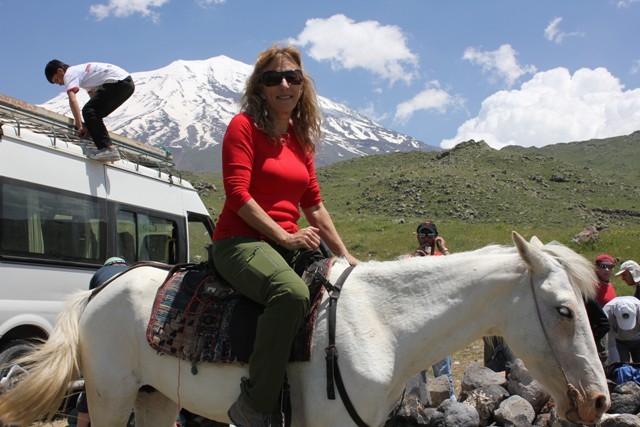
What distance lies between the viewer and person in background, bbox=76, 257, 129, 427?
5.41 meters

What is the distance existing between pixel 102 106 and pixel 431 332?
21.2 ft

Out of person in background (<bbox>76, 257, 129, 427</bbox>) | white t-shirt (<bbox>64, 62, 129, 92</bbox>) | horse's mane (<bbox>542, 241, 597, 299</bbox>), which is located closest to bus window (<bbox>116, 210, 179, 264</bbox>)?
person in background (<bbox>76, 257, 129, 427</bbox>)

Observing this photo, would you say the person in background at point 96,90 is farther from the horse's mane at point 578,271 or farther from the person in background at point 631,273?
the person in background at point 631,273

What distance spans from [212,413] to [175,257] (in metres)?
5.98

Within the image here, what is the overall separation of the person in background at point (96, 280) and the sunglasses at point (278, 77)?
2.96 meters

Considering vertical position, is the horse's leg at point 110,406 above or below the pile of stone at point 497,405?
above

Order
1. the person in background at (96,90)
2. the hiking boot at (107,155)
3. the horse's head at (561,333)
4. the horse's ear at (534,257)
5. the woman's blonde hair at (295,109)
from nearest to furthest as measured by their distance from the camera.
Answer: the horse's head at (561,333) < the horse's ear at (534,257) < the woman's blonde hair at (295,109) < the hiking boot at (107,155) < the person in background at (96,90)

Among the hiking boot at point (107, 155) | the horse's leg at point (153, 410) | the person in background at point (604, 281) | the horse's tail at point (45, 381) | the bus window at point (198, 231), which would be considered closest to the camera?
the horse's tail at point (45, 381)

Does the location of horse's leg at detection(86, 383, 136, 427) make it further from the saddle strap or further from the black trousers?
the black trousers

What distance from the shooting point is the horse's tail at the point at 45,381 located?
3.62 m

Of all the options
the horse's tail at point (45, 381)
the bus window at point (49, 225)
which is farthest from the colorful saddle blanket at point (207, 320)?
the bus window at point (49, 225)

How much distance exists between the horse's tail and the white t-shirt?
521cm

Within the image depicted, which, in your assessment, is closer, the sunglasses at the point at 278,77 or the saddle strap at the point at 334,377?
the saddle strap at the point at 334,377

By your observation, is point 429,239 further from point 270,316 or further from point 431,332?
point 270,316
